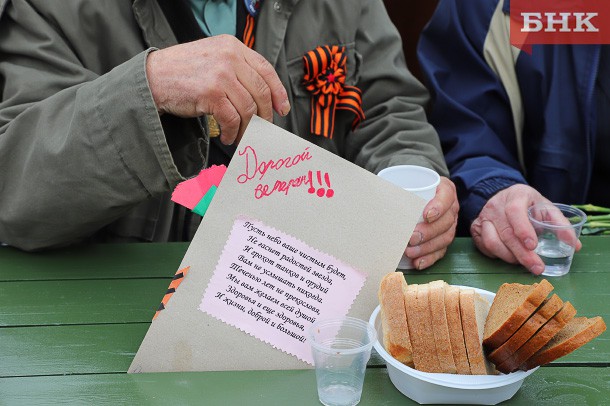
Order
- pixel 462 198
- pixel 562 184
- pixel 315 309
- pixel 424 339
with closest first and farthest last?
pixel 424 339 → pixel 315 309 → pixel 462 198 → pixel 562 184

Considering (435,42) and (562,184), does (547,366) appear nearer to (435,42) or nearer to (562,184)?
(562,184)

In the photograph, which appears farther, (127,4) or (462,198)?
(462,198)

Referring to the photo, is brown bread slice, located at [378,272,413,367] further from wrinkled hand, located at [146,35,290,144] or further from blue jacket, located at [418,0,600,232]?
blue jacket, located at [418,0,600,232]

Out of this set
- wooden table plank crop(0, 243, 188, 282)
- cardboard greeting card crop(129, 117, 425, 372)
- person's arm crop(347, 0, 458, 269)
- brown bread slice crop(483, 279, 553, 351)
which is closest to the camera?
brown bread slice crop(483, 279, 553, 351)

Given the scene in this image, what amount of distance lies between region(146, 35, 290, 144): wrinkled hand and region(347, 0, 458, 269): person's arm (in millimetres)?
565

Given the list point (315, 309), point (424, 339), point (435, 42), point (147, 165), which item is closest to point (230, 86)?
point (147, 165)

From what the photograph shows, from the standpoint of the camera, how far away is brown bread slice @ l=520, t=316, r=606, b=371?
3.75 ft

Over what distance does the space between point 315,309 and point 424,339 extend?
0.20 meters

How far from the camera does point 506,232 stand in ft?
5.60

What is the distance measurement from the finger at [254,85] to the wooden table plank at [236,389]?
447mm

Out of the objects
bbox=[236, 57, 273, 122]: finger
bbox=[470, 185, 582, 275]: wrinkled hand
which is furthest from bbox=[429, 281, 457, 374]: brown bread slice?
bbox=[470, 185, 582, 275]: wrinkled hand

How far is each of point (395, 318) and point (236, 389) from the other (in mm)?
270

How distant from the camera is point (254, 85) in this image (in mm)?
1372

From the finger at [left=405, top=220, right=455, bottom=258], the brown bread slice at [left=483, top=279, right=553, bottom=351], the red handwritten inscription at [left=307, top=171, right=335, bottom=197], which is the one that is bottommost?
the finger at [left=405, top=220, right=455, bottom=258]
